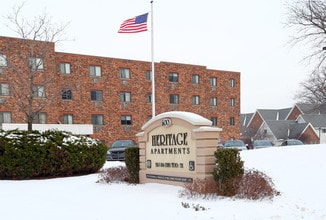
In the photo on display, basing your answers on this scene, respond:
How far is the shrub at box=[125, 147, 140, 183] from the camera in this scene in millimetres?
10789

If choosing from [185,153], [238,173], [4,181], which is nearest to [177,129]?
[185,153]

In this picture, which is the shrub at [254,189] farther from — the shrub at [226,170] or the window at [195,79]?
the window at [195,79]

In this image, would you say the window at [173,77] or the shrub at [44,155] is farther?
the window at [173,77]

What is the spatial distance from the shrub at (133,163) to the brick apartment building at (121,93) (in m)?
21.5

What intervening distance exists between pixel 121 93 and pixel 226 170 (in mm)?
32772

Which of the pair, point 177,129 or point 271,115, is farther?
point 271,115

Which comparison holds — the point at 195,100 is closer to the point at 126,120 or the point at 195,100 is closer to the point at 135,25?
the point at 126,120

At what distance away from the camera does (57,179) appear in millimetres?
12062

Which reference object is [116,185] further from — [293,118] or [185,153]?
[293,118]

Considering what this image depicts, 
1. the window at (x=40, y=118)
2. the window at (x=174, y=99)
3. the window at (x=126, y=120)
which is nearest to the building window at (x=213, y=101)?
the window at (x=174, y=99)

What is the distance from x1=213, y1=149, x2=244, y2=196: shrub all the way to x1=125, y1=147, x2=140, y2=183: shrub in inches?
136

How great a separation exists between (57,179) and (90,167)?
1.57 meters

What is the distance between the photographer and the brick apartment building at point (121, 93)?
1331 inches

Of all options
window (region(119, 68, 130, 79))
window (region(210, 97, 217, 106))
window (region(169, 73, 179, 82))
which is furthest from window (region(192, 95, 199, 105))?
window (region(119, 68, 130, 79))
